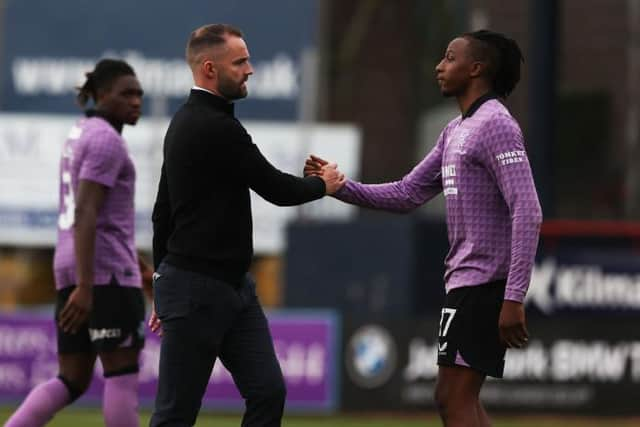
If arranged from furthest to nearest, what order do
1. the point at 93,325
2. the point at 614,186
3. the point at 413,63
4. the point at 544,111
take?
the point at 413,63 → the point at 614,186 → the point at 544,111 → the point at 93,325

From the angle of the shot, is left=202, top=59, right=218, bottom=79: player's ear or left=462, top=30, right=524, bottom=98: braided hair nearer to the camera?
left=202, top=59, right=218, bottom=79: player's ear

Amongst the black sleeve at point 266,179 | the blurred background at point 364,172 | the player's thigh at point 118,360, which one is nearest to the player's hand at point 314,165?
the black sleeve at point 266,179

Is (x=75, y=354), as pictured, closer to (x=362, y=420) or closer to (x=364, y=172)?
(x=362, y=420)

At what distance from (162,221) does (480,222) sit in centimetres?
124

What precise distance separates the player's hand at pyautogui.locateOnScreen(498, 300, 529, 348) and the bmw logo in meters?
7.32

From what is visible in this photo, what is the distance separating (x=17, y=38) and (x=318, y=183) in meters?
13.5

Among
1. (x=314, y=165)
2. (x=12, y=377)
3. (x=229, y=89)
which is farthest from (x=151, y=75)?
(x=229, y=89)

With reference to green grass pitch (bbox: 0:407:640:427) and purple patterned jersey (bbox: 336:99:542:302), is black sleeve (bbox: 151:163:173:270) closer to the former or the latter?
purple patterned jersey (bbox: 336:99:542:302)

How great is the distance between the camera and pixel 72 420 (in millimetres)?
12664

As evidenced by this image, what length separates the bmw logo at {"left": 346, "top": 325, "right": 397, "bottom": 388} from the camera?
45.8ft

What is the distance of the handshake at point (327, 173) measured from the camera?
23.3 feet

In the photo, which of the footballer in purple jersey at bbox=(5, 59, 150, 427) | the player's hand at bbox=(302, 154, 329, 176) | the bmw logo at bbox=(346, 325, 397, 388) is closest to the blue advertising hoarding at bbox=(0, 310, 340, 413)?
the bmw logo at bbox=(346, 325, 397, 388)

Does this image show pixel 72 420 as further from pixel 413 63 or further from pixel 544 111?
pixel 413 63

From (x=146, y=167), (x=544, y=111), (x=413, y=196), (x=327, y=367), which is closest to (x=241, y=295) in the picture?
(x=413, y=196)
